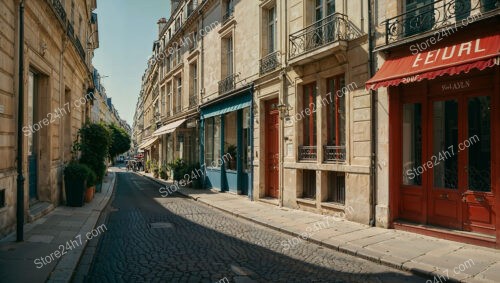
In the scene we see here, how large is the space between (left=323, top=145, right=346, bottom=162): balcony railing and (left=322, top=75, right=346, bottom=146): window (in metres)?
0.14

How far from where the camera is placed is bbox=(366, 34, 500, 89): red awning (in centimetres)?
597

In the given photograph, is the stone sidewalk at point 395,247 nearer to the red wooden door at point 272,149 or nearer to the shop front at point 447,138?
the shop front at point 447,138

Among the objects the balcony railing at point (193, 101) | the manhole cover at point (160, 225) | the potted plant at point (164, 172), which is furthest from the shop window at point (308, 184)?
the potted plant at point (164, 172)

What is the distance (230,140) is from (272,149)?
148 inches

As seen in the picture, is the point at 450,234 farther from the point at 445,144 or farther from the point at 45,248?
the point at 45,248

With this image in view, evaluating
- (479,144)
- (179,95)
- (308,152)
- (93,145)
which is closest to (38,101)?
(93,145)

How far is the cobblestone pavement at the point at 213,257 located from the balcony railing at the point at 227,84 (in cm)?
744

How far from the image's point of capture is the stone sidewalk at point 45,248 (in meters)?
4.82

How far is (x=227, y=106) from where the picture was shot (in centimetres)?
1544

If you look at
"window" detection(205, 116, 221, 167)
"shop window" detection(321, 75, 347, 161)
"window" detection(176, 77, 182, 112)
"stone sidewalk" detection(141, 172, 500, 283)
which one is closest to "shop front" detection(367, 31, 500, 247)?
"stone sidewalk" detection(141, 172, 500, 283)

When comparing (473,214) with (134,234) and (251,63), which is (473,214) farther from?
(251,63)

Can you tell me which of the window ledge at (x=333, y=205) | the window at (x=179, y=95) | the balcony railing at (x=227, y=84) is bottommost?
the window ledge at (x=333, y=205)

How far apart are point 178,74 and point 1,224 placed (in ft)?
59.9

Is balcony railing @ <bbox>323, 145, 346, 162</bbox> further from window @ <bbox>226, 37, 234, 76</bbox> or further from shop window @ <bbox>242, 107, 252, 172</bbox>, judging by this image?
Answer: window @ <bbox>226, 37, 234, 76</bbox>
